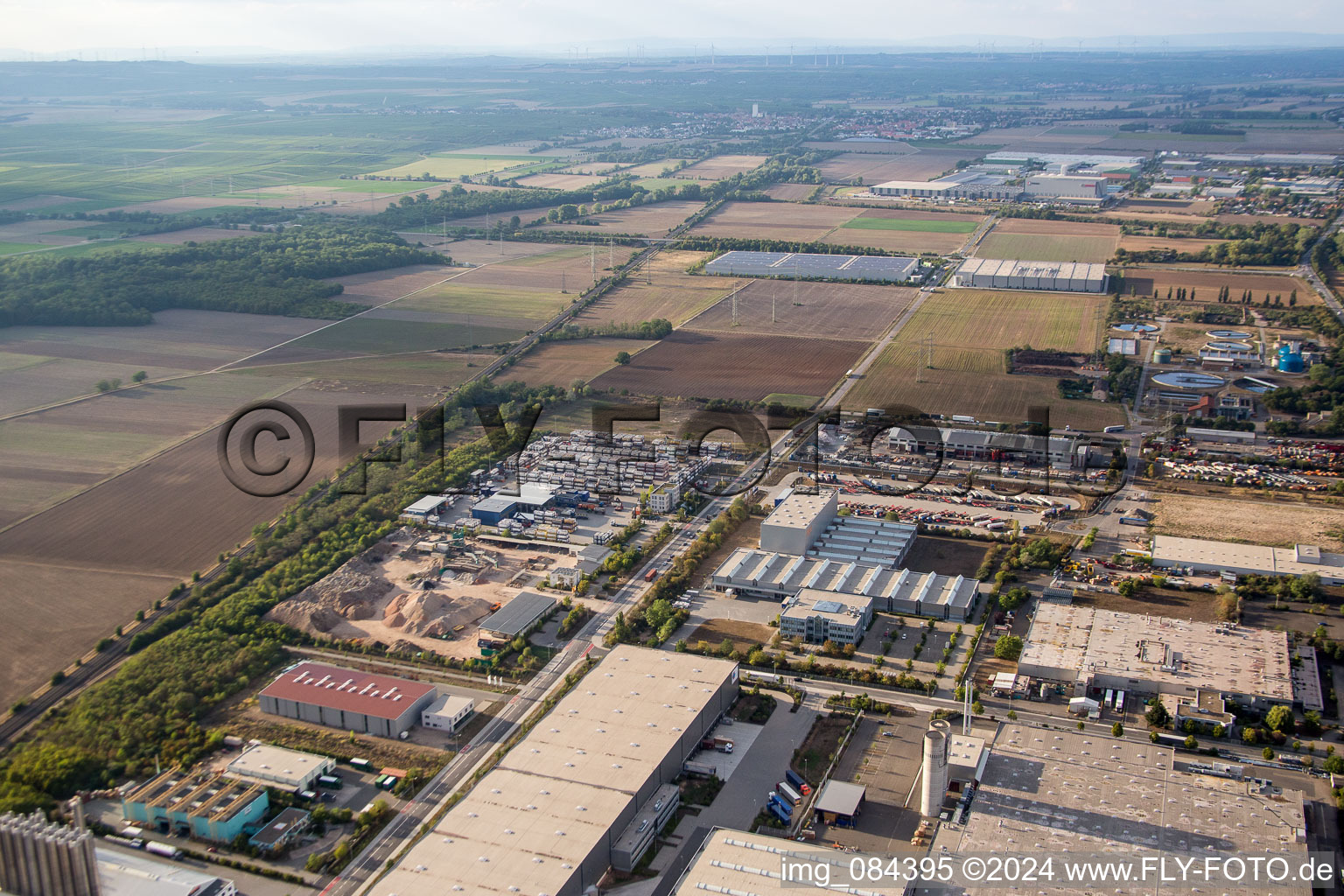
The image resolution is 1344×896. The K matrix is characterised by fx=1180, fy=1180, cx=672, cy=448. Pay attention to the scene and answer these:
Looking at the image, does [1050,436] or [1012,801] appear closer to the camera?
[1012,801]

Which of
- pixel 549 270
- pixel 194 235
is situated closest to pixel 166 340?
pixel 549 270

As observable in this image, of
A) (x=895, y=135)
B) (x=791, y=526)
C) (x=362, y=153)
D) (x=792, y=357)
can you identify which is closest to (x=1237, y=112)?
(x=895, y=135)

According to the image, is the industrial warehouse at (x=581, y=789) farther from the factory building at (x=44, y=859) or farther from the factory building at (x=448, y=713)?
the factory building at (x=44, y=859)

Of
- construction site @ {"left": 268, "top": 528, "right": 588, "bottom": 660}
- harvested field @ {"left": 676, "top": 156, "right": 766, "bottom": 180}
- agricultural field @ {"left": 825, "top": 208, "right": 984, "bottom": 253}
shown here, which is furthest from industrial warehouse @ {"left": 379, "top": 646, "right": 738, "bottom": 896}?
harvested field @ {"left": 676, "top": 156, "right": 766, "bottom": 180}

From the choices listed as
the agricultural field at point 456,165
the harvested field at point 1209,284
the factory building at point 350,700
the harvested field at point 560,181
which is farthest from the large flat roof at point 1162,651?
the agricultural field at point 456,165

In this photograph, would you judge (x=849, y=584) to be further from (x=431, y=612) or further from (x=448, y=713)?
(x=448, y=713)

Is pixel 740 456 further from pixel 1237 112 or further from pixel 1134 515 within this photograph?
pixel 1237 112
